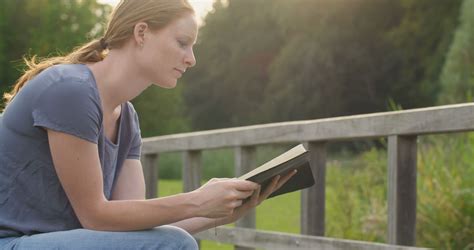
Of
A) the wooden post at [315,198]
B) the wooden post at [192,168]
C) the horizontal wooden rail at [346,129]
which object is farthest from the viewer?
the wooden post at [192,168]

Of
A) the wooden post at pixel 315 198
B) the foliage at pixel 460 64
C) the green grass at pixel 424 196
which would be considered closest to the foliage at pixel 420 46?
the foliage at pixel 460 64

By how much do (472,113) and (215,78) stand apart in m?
40.5

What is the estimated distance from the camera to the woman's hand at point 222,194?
257 cm

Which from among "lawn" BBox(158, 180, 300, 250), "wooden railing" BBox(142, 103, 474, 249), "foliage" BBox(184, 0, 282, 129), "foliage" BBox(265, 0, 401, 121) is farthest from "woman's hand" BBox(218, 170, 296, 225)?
"foliage" BBox(184, 0, 282, 129)

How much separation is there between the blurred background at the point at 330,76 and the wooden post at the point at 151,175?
119cm

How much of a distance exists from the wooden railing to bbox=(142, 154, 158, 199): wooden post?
0.99 ft

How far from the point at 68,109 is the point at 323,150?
2001mm

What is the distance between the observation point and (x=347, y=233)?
6.04 meters

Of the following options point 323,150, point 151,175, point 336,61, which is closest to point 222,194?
point 323,150

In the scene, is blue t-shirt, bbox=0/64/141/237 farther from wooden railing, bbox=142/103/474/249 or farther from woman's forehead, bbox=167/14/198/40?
wooden railing, bbox=142/103/474/249

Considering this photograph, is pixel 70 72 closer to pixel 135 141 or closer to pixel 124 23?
pixel 124 23

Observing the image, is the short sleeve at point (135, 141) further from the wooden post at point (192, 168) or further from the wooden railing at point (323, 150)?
the wooden post at point (192, 168)

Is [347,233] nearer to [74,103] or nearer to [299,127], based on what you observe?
[299,127]

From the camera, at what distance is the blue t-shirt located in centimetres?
258
